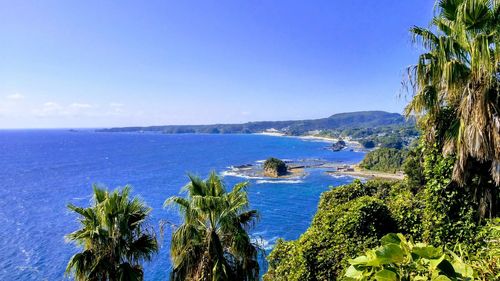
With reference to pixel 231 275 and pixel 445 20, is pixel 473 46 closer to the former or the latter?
pixel 445 20

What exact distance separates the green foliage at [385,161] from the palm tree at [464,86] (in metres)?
92.2

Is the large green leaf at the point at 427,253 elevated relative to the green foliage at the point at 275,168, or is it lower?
elevated

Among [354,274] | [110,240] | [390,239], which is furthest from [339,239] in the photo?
[354,274]

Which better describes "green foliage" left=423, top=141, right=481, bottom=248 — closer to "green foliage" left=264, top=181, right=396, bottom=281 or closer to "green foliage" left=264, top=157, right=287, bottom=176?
"green foliage" left=264, top=181, right=396, bottom=281

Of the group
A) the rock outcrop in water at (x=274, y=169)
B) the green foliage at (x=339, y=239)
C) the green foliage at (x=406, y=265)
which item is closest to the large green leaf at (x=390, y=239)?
the green foliage at (x=406, y=265)

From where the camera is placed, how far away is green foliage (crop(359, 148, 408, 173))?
313 feet

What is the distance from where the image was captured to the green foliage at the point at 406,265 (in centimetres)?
165

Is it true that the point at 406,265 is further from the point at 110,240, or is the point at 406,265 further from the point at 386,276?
the point at 110,240

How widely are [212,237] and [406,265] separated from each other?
314 inches

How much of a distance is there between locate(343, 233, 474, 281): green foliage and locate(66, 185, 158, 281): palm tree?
8.32 m

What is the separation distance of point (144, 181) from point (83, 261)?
70.8 metres

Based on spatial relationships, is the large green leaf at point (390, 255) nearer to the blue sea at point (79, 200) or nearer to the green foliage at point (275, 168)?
the blue sea at point (79, 200)

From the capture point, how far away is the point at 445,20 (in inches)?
269

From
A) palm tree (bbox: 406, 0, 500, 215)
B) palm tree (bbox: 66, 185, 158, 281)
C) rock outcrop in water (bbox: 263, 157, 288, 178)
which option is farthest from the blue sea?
palm tree (bbox: 406, 0, 500, 215)
